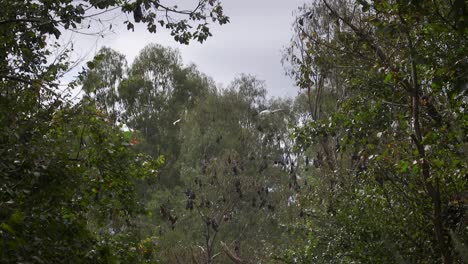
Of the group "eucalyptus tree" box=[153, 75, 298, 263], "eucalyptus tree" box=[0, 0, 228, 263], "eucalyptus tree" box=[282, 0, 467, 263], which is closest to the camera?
"eucalyptus tree" box=[0, 0, 228, 263]

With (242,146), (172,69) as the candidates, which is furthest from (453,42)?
(172,69)

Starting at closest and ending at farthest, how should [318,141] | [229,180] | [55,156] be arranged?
[55,156], [318,141], [229,180]

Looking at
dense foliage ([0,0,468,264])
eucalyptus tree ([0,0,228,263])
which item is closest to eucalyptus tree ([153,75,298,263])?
dense foliage ([0,0,468,264])

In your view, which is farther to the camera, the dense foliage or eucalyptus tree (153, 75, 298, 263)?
eucalyptus tree (153, 75, 298, 263)

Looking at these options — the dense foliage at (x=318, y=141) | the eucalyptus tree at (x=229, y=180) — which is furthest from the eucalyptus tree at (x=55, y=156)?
the eucalyptus tree at (x=229, y=180)

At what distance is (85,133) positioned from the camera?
6.24 metres

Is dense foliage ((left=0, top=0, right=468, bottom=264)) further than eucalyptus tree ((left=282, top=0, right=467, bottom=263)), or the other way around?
eucalyptus tree ((left=282, top=0, right=467, bottom=263))

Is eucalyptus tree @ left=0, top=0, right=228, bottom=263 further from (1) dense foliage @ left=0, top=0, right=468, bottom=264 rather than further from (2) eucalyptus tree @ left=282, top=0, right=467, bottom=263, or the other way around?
(2) eucalyptus tree @ left=282, top=0, right=467, bottom=263

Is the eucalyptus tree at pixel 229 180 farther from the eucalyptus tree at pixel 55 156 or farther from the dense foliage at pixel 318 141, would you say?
the eucalyptus tree at pixel 55 156

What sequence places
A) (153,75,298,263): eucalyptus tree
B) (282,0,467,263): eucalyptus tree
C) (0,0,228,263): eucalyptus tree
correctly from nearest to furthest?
(0,0,228,263): eucalyptus tree, (282,0,467,263): eucalyptus tree, (153,75,298,263): eucalyptus tree

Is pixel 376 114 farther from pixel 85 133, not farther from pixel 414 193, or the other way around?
pixel 85 133

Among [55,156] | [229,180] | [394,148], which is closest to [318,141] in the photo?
[394,148]

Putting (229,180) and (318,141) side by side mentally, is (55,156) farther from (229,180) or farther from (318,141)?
(229,180)

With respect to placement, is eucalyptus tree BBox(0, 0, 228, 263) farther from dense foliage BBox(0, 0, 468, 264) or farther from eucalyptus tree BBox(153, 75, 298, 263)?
eucalyptus tree BBox(153, 75, 298, 263)
